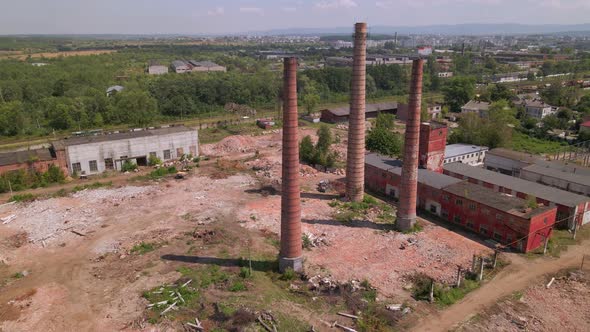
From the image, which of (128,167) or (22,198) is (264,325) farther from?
(128,167)

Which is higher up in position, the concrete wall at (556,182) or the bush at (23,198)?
the concrete wall at (556,182)

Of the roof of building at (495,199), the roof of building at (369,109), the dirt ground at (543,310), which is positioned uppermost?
the roof of building at (369,109)

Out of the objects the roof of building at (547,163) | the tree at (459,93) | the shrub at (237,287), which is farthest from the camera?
the tree at (459,93)

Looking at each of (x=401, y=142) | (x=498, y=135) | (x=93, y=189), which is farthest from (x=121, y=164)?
(x=498, y=135)

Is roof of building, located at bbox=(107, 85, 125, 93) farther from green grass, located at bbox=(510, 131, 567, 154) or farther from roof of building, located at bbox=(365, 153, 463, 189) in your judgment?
green grass, located at bbox=(510, 131, 567, 154)

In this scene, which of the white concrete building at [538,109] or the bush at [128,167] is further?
the white concrete building at [538,109]

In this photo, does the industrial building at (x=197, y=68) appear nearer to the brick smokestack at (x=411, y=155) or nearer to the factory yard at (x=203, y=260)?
the factory yard at (x=203, y=260)

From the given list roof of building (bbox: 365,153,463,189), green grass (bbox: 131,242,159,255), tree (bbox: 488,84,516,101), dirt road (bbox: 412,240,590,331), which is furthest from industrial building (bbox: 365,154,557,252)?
tree (bbox: 488,84,516,101)

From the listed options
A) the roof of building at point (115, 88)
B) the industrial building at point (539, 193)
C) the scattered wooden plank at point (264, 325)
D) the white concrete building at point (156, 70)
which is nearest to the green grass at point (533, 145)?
the industrial building at point (539, 193)

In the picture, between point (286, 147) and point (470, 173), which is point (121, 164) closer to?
point (286, 147)
